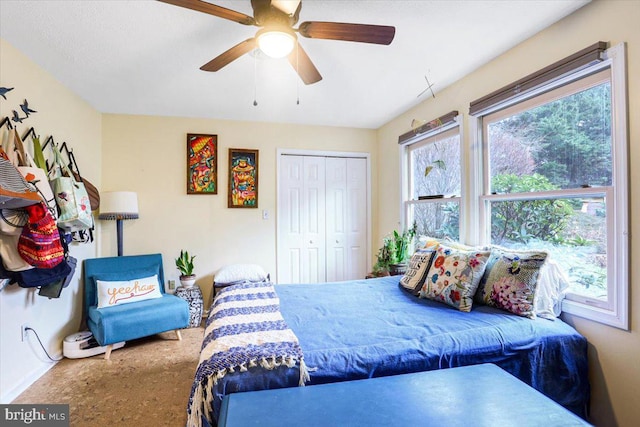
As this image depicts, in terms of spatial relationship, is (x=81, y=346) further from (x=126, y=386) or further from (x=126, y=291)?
(x=126, y=386)

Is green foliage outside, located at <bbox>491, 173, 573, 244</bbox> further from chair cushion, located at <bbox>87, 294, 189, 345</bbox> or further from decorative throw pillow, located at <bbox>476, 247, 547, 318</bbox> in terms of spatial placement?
chair cushion, located at <bbox>87, 294, 189, 345</bbox>

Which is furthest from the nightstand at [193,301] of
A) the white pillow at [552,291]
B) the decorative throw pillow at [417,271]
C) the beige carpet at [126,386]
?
the white pillow at [552,291]

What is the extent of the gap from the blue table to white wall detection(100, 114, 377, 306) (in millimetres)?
2680

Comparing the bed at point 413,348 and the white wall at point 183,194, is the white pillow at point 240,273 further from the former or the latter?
the bed at point 413,348

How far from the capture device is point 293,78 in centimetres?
260

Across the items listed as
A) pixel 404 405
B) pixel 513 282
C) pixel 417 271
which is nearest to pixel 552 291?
pixel 513 282

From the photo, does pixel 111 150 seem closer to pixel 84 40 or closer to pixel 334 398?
pixel 84 40

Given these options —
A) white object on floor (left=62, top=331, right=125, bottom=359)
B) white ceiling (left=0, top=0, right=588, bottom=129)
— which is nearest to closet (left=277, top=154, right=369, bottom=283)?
white ceiling (left=0, top=0, right=588, bottom=129)

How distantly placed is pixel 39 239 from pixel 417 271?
8.33ft

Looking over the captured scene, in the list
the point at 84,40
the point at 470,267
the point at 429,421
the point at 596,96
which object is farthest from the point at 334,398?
the point at 84,40

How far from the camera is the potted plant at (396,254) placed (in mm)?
3195

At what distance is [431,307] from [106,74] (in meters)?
3.05

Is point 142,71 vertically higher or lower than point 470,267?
higher

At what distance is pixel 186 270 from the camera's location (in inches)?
133
